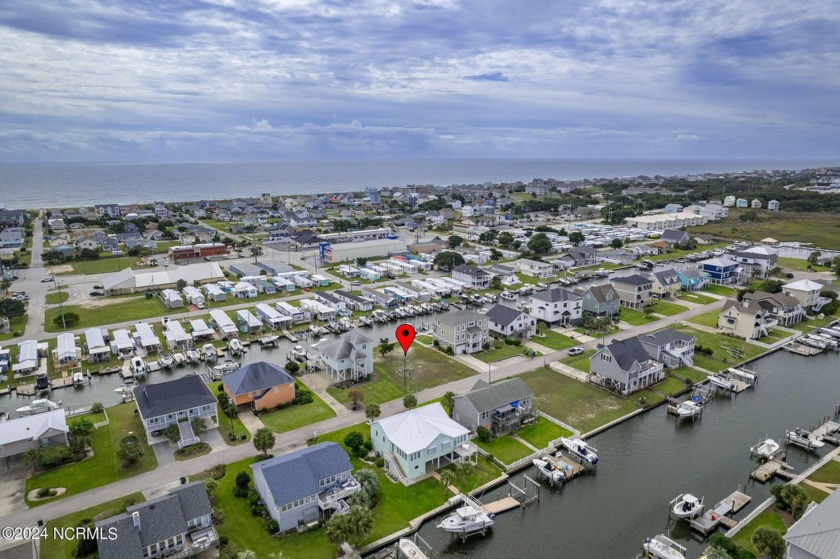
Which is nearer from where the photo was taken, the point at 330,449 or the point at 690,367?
the point at 330,449

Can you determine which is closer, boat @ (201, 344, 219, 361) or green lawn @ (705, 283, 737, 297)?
boat @ (201, 344, 219, 361)

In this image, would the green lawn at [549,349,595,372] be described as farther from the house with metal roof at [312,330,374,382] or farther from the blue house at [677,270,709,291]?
the blue house at [677,270,709,291]

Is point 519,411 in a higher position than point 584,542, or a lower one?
higher

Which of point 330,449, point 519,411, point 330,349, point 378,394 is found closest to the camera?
point 330,449


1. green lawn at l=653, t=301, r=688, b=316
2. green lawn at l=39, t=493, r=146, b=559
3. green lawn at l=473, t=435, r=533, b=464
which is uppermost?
green lawn at l=653, t=301, r=688, b=316

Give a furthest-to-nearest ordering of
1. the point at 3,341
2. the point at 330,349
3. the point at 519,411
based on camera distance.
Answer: the point at 3,341 → the point at 330,349 → the point at 519,411

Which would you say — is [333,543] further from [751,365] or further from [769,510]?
[751,365]

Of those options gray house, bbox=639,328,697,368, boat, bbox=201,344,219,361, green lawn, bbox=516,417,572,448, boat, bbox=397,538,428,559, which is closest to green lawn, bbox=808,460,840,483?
green lawn, bbox=516,417,572,448

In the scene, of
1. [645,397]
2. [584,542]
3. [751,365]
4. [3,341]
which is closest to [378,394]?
[584,542]
